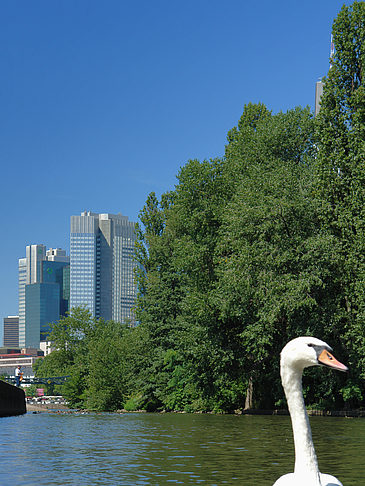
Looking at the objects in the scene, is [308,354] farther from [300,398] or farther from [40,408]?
[40,408]

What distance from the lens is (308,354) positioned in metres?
8.19

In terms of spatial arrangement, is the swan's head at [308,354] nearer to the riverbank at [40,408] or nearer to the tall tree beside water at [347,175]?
the tall tree beside water at [347,175]

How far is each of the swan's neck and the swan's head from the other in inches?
6.3

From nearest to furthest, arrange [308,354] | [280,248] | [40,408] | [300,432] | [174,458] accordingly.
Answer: [308,354] < [300,432] < [174,458] < [280,248] < [40,408]

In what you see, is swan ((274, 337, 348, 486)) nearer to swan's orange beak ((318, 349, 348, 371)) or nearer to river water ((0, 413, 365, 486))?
swan's orange beak ((318, 349, 348, 371))

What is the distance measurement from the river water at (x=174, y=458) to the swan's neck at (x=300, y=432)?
6.72m

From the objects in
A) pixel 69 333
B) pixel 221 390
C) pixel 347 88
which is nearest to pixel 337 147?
pixel 347 88

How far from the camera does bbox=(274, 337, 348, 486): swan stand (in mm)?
8163

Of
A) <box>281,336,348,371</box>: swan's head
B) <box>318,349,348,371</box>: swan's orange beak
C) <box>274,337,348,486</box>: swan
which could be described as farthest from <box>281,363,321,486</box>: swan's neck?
<box>318,349,348,371</box>: swan's orange beak

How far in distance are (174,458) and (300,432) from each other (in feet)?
41.8

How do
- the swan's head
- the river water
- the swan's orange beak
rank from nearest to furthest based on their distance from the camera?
the swan's orange beak, the swan's head, the river water

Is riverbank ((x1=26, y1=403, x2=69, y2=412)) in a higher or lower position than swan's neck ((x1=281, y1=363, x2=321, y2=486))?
lower

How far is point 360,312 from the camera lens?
38.9 meters

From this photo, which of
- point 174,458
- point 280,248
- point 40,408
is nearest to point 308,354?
point 174,458
